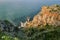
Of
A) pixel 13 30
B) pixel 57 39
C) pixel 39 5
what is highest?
pixel 13 30

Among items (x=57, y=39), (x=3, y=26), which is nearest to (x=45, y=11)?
(x=57, y=39)

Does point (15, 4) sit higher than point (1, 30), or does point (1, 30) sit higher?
point (1, 30)

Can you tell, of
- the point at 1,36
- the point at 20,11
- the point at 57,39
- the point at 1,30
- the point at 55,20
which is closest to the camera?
the point at 1,36

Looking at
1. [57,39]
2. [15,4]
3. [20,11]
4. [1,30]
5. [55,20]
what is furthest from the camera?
[15,4]

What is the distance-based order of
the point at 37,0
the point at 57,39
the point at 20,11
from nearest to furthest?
the point at 57,39, the point at 20,11, the point at 37,0

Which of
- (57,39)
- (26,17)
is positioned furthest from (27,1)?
(57,39)

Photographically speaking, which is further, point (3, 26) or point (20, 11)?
point (20, 11)

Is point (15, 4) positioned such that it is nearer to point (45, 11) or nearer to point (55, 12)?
point (45, 11)

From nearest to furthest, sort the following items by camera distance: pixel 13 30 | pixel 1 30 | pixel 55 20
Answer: pixel 1 30
pixel 13 30
pixel 55 20

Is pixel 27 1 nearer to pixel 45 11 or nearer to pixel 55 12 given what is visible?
pixel 45 11
